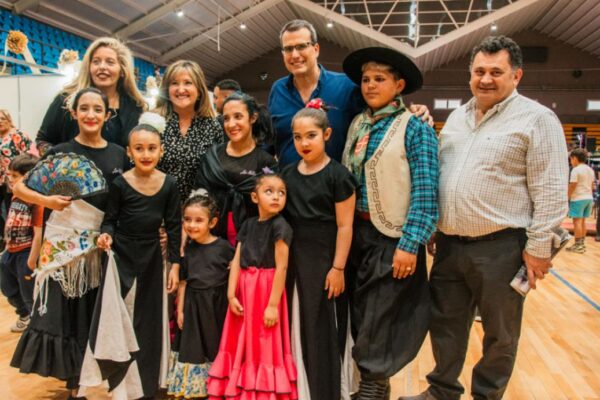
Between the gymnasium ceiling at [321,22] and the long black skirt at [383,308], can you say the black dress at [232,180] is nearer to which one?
the long black skirt at [383,308]

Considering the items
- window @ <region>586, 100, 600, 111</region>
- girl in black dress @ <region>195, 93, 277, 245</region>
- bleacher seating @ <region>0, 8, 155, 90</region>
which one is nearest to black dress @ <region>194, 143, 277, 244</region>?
girl in black dress @ <region>195, 93, 277, 245</region>

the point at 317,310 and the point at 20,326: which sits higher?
the point at 317,310

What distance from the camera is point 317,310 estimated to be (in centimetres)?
218

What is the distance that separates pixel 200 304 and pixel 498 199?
1.46 metres

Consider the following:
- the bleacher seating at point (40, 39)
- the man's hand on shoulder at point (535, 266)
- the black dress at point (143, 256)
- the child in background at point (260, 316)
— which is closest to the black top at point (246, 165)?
the child in background at point (260, 316)

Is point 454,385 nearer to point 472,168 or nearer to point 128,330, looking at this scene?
point 472,168

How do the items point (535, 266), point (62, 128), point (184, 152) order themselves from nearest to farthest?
point (535, 266)
point (62, 128)
point (184, 152)

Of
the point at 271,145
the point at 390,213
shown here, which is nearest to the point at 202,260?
the point at 271,145

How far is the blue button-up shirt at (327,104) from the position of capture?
244 centimetres

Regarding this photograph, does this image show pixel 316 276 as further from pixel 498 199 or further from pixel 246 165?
pixel 498 199

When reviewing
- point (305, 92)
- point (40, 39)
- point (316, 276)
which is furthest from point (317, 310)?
point (40, 39)

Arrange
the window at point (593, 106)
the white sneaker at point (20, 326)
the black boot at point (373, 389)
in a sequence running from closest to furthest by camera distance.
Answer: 1. the black boot at point (373, 389)
2. the white sneaker at point (20, 326)
3. the window at point (593, 106)

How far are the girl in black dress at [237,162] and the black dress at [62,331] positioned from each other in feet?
1.61

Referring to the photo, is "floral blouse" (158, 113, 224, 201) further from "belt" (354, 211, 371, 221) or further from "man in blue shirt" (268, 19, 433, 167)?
"belt" (354, 211, 371, 221)
